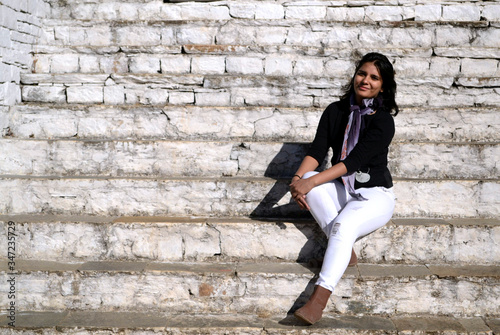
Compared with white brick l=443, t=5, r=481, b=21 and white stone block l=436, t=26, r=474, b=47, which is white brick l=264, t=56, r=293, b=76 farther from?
white brick l=443, t=5, r=481, b=21

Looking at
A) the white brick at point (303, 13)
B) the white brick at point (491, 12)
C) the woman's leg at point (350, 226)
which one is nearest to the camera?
the woman's leg at point (350, 226)

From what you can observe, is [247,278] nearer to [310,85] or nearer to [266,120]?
[266,120]

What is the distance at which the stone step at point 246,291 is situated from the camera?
10.4 ft

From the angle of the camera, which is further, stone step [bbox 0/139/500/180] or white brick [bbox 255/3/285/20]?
white brick [bbox 255/3/285/20]

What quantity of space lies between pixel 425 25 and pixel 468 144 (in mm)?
2005

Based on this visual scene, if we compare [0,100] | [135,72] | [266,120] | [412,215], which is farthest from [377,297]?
[0,100]

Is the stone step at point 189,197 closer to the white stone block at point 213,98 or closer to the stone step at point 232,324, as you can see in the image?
the stone step at point 232,324

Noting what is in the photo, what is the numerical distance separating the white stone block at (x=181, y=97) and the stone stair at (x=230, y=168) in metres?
0.01

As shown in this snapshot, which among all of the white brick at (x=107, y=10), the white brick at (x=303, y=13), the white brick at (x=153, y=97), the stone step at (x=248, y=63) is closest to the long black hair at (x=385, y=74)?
the stone step at (x=248, y=63)

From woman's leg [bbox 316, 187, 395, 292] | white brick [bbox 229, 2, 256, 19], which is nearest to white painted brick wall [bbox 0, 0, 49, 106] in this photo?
white brick [bbox 229, 2, 256, 19]

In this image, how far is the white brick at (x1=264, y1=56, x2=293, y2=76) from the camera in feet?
16.5

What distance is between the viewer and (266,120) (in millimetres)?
4418

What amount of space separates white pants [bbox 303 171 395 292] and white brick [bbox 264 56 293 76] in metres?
2.06

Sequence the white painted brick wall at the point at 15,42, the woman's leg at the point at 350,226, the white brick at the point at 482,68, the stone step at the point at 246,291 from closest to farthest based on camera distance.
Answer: the woman's leg at the point at 350,226
the stone step at the point at 246,291
the white painted brick wall at the point at 15,42
the white brick at the point at 482,68
